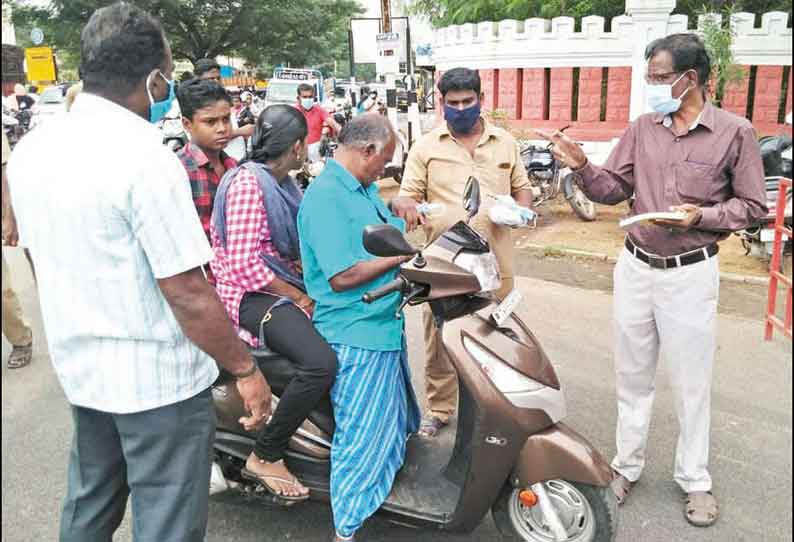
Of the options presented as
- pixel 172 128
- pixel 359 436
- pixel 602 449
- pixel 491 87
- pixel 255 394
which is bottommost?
pixel 602 449

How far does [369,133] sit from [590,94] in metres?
9.98

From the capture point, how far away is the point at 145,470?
71.1 inches

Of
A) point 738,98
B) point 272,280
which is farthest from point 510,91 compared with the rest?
point 272,280

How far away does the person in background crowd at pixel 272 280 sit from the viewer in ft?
7.86

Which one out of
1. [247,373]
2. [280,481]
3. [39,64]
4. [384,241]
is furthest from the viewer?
[39,64]

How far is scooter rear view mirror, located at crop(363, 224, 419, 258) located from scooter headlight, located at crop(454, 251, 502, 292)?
26 cm

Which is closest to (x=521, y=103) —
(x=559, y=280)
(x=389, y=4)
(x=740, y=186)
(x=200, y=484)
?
(x=389, y=4)

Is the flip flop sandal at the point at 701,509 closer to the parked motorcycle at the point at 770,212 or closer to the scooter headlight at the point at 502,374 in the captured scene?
the scooter headlight at the point at 502,374

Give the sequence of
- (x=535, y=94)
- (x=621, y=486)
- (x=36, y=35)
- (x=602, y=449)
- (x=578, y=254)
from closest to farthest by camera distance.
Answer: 1. (x=621, y=486)
2. (x=602, y=449)
3. (x=36, y=35)
4. (x=578, y=254)
5. (x=535, y=94)

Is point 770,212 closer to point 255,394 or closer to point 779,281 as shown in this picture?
point 779,281

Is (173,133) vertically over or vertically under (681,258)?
A: under

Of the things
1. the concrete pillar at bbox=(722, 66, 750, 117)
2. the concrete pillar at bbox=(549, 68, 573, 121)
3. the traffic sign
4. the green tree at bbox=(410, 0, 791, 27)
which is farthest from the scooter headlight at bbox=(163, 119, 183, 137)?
the concrete pillar at bbox=(722, 66, 750, 117)

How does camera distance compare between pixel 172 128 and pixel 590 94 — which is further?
pixel 590 94

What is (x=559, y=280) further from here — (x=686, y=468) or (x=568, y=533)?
(x=568, y=533)
